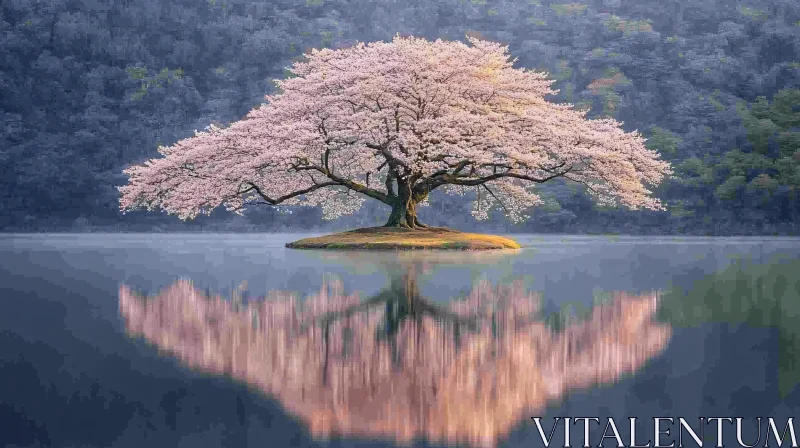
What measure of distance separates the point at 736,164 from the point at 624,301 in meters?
43.3

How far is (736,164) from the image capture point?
50.0m

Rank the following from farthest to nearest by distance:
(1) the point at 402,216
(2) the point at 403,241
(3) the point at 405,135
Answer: (1) the point at 402,216, (3) the point at 405,135, (2) the point at 403,241

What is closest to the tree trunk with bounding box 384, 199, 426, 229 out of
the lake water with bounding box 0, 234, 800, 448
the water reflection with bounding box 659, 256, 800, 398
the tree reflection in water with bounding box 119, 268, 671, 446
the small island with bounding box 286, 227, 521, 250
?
the small island with bounding box 286, 227, 521, 250

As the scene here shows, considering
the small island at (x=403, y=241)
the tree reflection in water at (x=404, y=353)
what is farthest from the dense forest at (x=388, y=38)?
the tree reflection in water at (x=404, y=353)

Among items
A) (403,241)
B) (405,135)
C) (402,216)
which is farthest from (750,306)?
(402,216)

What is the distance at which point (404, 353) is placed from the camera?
5.60 m

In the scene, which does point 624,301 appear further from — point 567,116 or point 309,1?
point 309,1

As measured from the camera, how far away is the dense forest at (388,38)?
53750 mm

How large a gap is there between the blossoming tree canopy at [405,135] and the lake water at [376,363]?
16677mm

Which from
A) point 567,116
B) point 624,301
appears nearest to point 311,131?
point 567,116

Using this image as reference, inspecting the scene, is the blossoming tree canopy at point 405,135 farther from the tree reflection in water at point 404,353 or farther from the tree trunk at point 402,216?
the tree reflection in water at point 404,353

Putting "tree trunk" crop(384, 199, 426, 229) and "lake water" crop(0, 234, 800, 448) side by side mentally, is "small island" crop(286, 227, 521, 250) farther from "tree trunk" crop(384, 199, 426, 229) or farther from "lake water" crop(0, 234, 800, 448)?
"lake water" crop(0, 234, 800, 448)

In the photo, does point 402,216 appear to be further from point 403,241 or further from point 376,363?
point 376,363

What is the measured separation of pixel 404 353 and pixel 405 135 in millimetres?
21762
